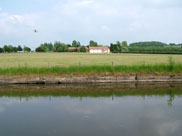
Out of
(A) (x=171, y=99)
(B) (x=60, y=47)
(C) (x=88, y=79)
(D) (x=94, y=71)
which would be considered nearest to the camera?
(A) (x=171, y=99)

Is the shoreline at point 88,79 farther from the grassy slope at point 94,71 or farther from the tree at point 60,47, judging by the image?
the tree at point 60,47

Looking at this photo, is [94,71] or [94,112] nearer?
[94,112]

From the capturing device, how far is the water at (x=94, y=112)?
331 inches

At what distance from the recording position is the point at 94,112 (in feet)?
35.6

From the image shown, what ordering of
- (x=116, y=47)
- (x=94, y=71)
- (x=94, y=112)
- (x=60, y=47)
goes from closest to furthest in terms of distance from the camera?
(x=94, y=112) → (x=94, y=71) → (x=116, y=47) → (x=60, y=47)

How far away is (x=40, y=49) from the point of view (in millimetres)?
177250

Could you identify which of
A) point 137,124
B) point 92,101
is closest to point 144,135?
point 137,124

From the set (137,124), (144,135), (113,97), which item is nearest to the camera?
(144,135)

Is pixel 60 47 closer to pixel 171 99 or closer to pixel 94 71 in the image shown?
pixel 94 71

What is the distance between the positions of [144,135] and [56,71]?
48.9 ft

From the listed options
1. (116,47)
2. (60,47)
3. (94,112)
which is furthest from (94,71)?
(60,47)

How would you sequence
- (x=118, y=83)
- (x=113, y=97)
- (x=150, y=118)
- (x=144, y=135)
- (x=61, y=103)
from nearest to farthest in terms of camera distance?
(x=144, y=135) → (x=150, y=118) → (x=61, y=103) → (x=113, y=97) → (x=118, y=83)

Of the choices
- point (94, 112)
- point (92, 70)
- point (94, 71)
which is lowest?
point (94, 112)

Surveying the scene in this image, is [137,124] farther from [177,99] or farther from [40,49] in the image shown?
[40,49]
